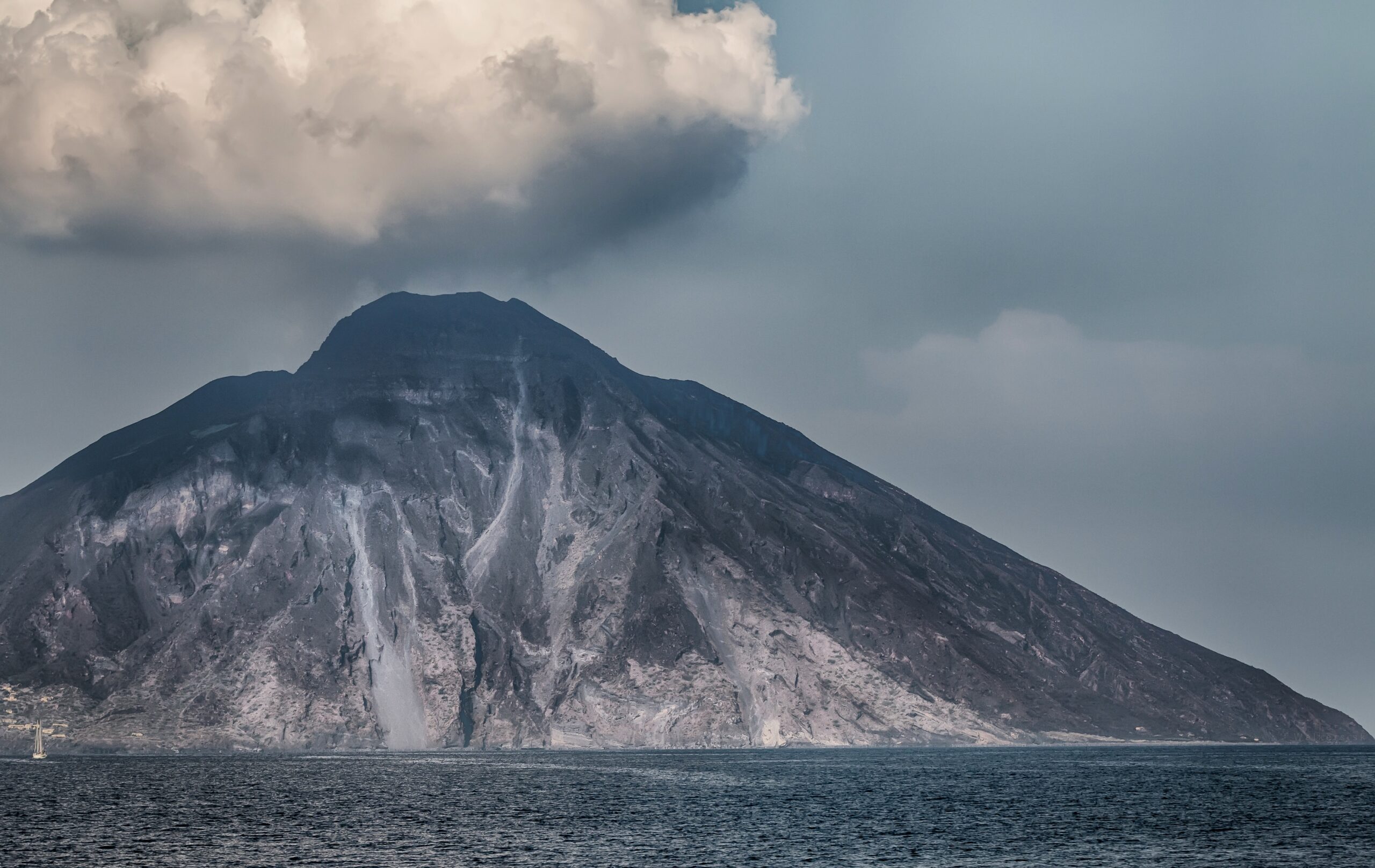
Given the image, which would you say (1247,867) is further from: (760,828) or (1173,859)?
(760,828)

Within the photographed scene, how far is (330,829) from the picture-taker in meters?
110

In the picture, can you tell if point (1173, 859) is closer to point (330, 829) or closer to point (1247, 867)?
point (1247, 867)

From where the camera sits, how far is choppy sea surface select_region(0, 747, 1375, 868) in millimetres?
94000

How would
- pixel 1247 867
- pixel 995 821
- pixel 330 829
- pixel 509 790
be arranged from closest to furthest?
pixel 1247 867, pixel 330 829, pixel 995 821, pixel 509 790

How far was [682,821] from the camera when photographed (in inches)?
4651

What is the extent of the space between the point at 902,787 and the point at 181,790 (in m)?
87.4

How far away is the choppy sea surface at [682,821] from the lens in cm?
9400

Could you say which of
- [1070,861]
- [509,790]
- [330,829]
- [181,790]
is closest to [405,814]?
[330,829]

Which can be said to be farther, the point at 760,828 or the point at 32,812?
the point at 32,812

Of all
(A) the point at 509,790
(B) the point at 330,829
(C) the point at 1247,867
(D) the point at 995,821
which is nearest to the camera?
(C) the point at 1247,867

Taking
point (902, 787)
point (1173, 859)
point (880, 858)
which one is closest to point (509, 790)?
point (902, 787)

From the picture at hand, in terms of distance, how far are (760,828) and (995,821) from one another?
75.3 feet

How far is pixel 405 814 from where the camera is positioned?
410 ft

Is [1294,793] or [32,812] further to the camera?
[1294,793]
